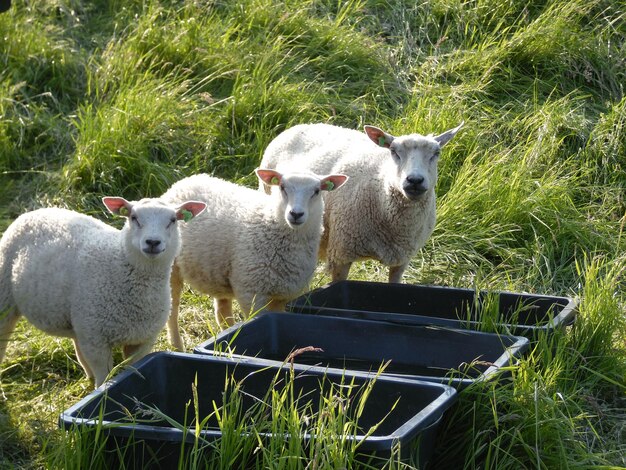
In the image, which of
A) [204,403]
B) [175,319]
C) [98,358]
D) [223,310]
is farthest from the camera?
[223,310]

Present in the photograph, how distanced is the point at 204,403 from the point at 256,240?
127 centimetres

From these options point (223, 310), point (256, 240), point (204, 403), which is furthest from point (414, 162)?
point (204, 403)

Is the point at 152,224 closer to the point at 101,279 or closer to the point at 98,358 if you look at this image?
the point at 101,279

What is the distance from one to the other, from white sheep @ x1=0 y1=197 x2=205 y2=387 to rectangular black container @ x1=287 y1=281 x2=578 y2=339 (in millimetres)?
772

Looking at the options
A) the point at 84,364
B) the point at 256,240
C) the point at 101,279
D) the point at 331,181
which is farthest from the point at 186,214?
the point at 84,364

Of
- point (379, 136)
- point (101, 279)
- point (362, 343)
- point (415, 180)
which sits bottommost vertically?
point (362, 343)

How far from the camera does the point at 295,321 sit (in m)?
4.93

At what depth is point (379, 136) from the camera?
5.82 meters

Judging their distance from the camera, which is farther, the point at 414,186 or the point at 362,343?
the point at 414,186

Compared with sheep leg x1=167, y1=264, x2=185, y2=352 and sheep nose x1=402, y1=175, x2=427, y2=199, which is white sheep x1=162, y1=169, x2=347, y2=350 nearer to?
sheep leg x1=167, y1=264, x2=185, y2=352

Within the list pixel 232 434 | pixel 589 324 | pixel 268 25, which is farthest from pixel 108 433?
pixel 268 25

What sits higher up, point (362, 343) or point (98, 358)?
point (362, 343)

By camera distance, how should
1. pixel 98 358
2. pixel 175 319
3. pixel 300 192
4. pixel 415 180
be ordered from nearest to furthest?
pixel 98 358
pixel 300 192
pixel 415 180
pixel 175 319

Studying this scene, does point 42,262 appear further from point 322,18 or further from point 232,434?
point 322,18
